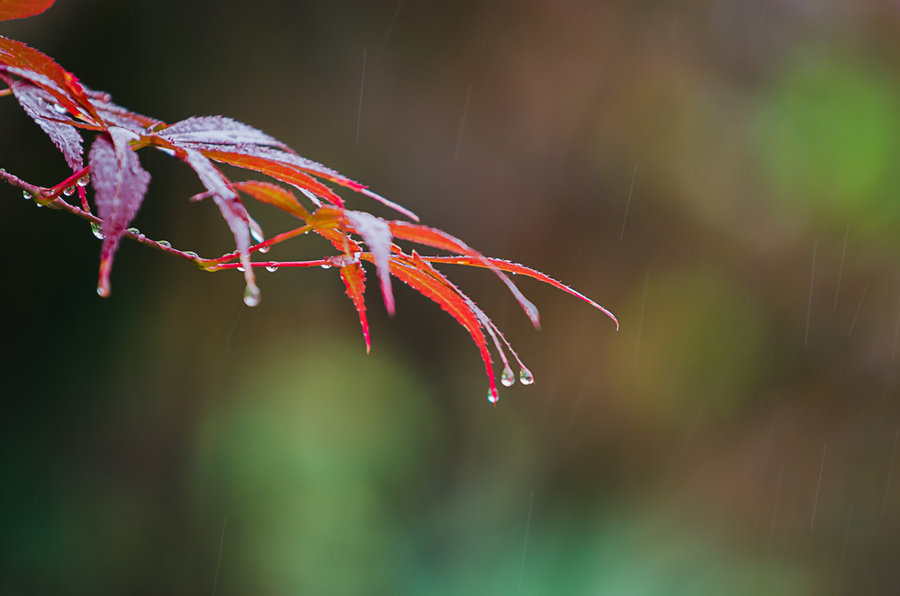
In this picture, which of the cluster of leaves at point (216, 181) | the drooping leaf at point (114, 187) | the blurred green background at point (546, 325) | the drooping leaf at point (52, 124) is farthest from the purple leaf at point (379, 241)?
the blurred green background at point (546, 325)

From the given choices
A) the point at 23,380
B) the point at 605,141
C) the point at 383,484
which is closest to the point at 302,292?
the point at 383,484

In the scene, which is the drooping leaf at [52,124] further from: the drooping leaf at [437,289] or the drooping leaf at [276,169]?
the drooping leaf at [437,289]

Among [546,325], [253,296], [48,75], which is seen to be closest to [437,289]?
[253,296]

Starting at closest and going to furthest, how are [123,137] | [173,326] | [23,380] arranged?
[123,137] < [23,380] < [173,326]

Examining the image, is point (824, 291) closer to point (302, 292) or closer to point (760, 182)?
point (760, 182)

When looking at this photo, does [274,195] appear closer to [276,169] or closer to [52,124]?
[276,169]
